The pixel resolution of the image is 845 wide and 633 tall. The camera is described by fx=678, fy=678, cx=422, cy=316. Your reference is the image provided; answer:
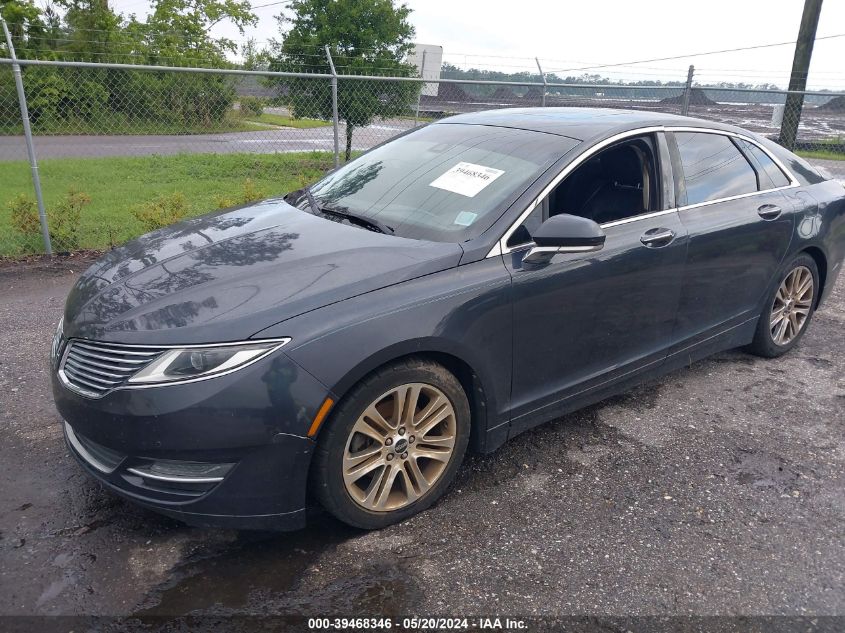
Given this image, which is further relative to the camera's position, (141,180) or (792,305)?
(141,180)

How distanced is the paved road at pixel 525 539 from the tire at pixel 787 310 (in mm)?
823

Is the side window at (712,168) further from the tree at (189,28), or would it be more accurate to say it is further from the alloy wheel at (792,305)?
the tree at (189,28)

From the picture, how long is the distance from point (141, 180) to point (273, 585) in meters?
Result: 10.7

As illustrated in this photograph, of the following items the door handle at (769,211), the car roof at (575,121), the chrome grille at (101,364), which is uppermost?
the car roof at (575,121)

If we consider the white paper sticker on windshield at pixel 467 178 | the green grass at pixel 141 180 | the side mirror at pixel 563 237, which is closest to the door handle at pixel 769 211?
the side mirror at pixel 563 237

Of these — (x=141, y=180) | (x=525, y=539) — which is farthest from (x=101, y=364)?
(x=141, y=180)

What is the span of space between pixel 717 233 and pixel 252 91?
24.4ft

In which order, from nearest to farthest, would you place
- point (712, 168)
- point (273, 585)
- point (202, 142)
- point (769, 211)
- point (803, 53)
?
point (273, 585) < point (712, 168) < point (769, 211) < point (202, 142) < point (803, 53)

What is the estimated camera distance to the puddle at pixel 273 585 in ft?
7.82

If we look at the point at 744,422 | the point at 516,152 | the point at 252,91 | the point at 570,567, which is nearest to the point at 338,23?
the point at 252,91

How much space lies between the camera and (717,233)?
3.81m

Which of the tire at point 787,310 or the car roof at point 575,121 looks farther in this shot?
the tire at point 787,310

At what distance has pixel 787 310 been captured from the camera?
464 cm

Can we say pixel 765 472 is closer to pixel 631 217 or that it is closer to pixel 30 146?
pixel 631 217
